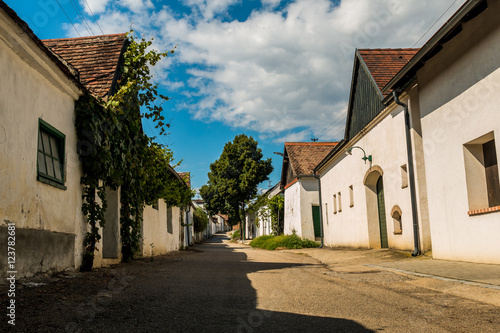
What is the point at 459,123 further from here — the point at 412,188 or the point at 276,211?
the point at 276,211

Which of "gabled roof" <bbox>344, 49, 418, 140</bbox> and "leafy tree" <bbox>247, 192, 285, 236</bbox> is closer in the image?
"gabled roof" <bbox>344, 49, 418, 140</bbox>

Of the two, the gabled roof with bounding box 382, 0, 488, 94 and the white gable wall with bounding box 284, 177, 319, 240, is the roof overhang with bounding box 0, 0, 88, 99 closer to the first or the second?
the gabled roof with bounding box 382, 0, 488, 94

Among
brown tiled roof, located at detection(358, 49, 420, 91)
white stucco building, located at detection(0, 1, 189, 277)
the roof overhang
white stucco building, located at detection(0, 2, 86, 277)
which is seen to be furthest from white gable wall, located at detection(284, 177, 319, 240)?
the roof overhang

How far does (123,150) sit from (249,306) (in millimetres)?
6249

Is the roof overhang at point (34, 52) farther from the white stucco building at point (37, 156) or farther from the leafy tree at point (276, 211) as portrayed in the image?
the leafy tree at point (276, 211)

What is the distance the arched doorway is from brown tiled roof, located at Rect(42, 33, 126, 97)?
8715 mm

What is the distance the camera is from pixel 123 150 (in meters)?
9.76

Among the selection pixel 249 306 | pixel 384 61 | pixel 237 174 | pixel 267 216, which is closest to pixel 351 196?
pixel 384 61

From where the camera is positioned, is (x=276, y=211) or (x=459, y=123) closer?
(x=459, y=123)

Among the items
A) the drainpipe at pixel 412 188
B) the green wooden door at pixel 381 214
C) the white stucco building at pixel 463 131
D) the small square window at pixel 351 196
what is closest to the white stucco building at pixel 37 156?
the white stucco building at pixel 463 131

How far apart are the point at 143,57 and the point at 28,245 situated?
629 cm

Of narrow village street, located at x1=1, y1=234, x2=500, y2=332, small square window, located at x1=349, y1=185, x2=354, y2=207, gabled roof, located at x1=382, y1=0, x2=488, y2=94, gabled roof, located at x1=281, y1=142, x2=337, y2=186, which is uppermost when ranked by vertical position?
gabled roof, located at x1=281, y1=142, x2=337, y2=186

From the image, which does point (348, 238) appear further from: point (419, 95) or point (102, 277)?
point (102, 277)

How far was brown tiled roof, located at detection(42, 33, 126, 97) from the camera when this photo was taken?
10.2m
